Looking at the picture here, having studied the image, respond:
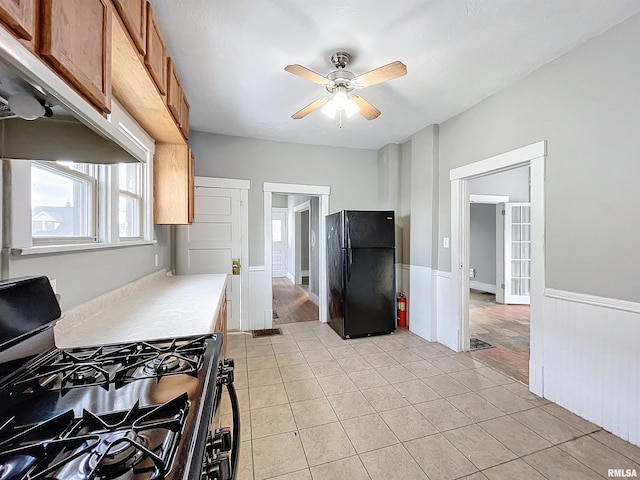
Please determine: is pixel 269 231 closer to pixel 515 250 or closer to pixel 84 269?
pixel 84 269

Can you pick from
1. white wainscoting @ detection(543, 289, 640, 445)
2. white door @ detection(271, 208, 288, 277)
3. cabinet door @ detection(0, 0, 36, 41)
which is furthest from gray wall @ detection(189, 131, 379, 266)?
white door @ detection(271, 208, 288, 277)

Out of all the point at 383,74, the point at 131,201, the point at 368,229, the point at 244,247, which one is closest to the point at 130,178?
→ the point at 131,201

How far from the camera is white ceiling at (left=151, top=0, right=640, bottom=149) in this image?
165 cm

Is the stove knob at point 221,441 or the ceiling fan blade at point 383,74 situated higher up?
the ceiling fan blade at point 383,74

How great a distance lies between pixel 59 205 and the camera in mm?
1442

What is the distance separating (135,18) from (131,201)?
1.48 meters

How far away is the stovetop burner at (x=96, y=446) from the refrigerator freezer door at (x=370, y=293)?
115 inches

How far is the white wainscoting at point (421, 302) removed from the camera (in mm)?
3404

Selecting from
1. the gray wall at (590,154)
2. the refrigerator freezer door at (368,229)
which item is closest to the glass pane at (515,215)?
the refrigerator freezer door at (368,229)

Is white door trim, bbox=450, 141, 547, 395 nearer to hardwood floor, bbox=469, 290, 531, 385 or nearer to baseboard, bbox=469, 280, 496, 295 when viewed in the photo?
hardwood floor, bbox=469, 290, 531, 385

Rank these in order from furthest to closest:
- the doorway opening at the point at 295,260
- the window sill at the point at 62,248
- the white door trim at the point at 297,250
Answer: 1. the white door trim at the point at 297,250
2. the doorway opening at the point at 295,260
3. the window sill at the point at 62,248

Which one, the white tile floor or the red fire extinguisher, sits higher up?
the red fire extinguisher

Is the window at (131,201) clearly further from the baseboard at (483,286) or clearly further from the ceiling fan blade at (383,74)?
the baseboard at (483,286)

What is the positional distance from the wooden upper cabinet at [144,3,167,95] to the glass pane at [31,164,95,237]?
0.74m
